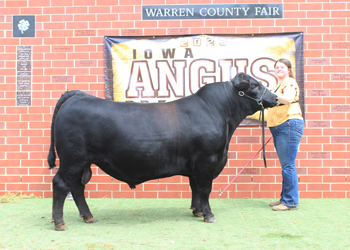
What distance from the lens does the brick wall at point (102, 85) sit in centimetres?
484

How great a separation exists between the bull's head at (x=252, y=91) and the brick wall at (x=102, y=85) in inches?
45.6

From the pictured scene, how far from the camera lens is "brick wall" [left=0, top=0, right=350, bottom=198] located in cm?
484

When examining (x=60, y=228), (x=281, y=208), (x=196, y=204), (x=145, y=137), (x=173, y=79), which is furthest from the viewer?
(x=173, y=79)

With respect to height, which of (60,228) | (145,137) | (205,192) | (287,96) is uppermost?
(287,96)

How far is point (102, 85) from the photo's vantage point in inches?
196

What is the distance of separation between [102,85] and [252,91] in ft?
7.69

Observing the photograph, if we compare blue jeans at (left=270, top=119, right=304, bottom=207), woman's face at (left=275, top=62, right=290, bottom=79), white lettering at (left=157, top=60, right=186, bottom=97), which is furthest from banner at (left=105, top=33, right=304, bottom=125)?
blue jeans at (left=270, top=119, right=304, bottom=207)

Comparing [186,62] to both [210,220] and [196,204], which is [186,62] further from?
[210,220]

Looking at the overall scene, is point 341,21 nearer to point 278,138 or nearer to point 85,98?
point 278,138

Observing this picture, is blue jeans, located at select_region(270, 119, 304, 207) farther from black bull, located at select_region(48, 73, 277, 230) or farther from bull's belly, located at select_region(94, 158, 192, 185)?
bull's belly, located at select_region(94, 158, 192, 185)

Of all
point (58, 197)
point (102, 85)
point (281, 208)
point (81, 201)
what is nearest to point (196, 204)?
point (281, 208)

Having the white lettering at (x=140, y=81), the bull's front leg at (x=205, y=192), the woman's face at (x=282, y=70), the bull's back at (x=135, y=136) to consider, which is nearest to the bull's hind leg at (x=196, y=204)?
the bull's front leg at (x=205, y=192)

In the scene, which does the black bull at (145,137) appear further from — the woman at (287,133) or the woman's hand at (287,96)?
the woman at (287,133)

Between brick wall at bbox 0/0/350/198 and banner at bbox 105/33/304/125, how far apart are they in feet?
0.49
